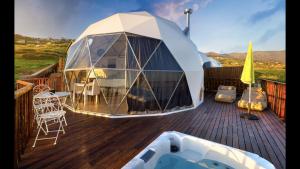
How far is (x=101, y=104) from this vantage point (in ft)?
24.0

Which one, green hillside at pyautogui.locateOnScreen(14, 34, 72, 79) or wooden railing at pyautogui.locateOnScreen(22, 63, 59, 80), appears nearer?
wooden railing at pyautogui.locateOnScreen(22, 63, 59, 80)

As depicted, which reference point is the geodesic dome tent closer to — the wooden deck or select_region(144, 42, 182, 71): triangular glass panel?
select_region(144, 42, 182, 71): triangular glass panel

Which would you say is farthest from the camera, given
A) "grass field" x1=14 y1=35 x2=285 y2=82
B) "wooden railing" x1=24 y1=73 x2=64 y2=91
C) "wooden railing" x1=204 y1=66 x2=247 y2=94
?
"grass field" x1=14 y1=35 x2=285 y2=82

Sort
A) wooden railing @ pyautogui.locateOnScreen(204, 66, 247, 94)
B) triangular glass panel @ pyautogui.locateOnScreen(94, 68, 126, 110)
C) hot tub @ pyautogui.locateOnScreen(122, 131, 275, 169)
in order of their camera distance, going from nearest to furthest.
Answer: hot tub @ pyautogui.locateOnScreen(122, 131, 275, 169) → triangular glass panel @ pyautogui.locateOnScreen(94, 68, 126, 110) → wooden railing @ pyautogui.locateOnScreen(204, 66, 247, 94)

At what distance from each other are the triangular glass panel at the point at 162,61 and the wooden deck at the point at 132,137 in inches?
83.9

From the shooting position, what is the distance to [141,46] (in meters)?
6.57

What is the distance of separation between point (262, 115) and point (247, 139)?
2995 millimetres

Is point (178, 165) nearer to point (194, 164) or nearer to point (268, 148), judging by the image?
point (194, 164)

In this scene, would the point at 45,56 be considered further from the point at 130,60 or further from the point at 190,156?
the point at 190,156

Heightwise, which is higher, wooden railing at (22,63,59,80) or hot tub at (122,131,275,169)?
wooden railing at (22,63,59,80)

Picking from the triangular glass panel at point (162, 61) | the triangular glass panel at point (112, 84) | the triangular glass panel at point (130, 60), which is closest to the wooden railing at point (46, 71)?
the triangular glass panel at point (112, 84)

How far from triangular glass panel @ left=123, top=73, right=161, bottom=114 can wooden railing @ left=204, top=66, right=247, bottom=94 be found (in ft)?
25.2

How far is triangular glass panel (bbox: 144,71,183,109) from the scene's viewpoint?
6467 mm

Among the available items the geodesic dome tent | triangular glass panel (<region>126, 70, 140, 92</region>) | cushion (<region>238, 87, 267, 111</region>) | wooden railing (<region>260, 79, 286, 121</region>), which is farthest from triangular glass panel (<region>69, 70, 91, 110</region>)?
wooden railing (<region>260, 79, 286, 121</region>)
